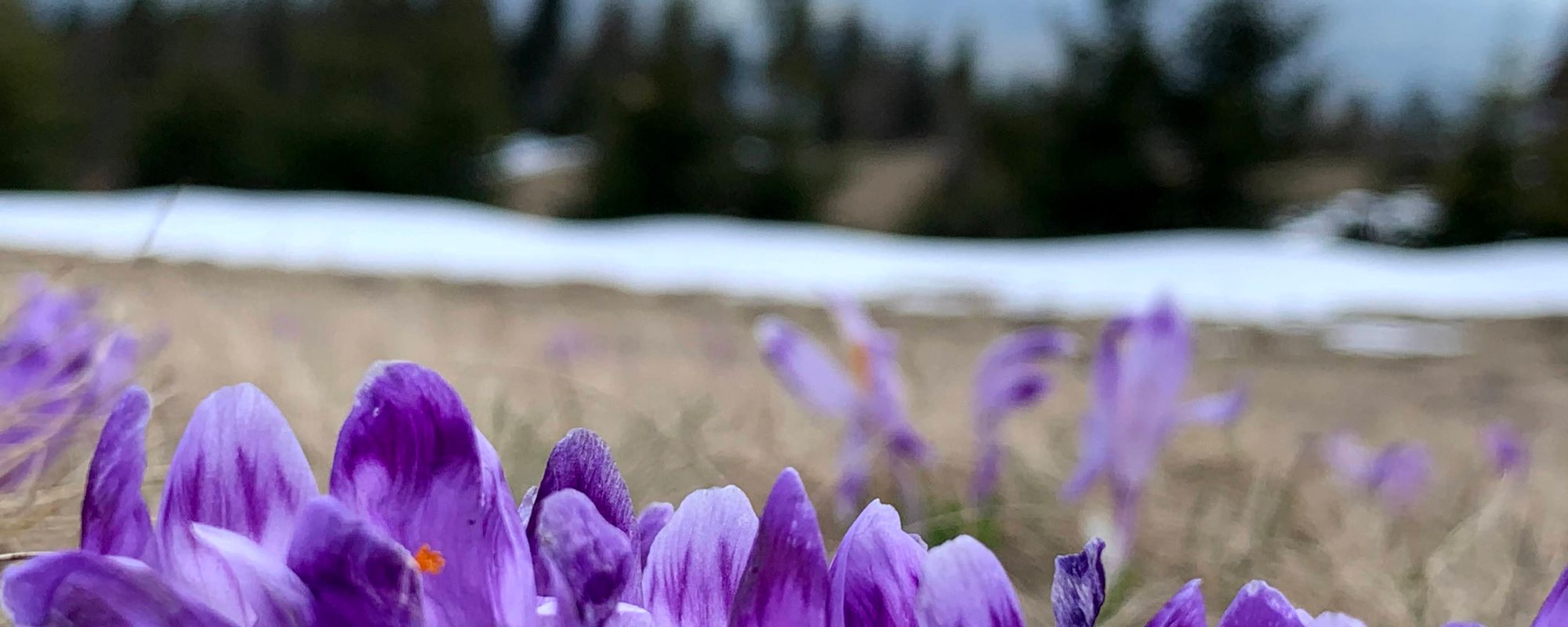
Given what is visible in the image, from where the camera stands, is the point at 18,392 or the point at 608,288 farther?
the point at 608,288

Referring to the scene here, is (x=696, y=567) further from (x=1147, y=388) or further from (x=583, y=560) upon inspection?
(x=1147, y=388)

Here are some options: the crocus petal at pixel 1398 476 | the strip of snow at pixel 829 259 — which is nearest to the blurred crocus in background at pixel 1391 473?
the crocus petal at pixel 1398 476

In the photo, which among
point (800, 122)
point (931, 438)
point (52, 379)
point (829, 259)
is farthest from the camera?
point (800, 122)

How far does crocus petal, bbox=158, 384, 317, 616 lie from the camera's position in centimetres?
12

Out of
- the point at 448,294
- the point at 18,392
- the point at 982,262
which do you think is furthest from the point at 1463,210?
the point at 18,392

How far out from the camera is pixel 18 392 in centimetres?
30

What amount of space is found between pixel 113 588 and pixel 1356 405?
2221 millimetres

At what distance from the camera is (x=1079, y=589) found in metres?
0.11

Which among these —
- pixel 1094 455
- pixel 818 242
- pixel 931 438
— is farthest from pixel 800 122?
pixel 1094 455

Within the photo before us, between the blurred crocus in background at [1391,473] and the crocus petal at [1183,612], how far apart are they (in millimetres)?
678

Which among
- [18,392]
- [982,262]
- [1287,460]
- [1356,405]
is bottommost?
[982,262]

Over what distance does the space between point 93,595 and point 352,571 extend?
2 centimetres

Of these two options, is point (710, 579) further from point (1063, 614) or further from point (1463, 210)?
point (1463, 210)

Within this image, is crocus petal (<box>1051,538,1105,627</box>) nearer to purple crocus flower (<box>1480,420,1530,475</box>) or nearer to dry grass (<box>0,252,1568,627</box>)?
dry grass (<box>0,252,1568,627</box>)
